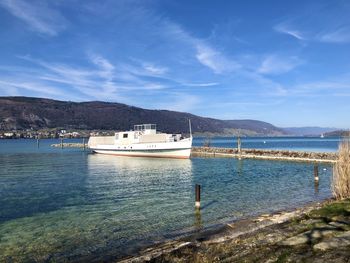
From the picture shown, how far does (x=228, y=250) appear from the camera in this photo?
36.3 feet

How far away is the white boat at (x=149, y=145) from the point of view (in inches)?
2436

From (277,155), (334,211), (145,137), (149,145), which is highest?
(145,137)

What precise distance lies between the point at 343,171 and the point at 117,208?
12.6 meters

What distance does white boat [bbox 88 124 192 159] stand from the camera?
61.9 metres

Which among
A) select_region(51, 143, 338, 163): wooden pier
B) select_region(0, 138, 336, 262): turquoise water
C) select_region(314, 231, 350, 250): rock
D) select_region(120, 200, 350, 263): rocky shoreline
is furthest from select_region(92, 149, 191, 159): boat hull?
select_region(314, 231, 350, 250): rock

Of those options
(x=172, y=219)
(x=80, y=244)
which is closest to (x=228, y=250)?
(x=80, y=244)

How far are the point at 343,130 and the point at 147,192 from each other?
14233mm

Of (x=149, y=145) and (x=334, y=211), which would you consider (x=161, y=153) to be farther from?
(x=334, y=211)

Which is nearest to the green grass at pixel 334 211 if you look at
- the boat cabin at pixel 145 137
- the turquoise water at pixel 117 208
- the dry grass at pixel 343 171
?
the dry grass at pixel 343 171

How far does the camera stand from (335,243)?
975 cm

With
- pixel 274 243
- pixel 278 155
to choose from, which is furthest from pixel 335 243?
pixel 278 155

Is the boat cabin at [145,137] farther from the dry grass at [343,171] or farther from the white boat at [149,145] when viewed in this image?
the dry grass at [343,171]

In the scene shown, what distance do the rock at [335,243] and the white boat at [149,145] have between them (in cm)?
5065

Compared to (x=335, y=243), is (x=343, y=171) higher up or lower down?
higher up
